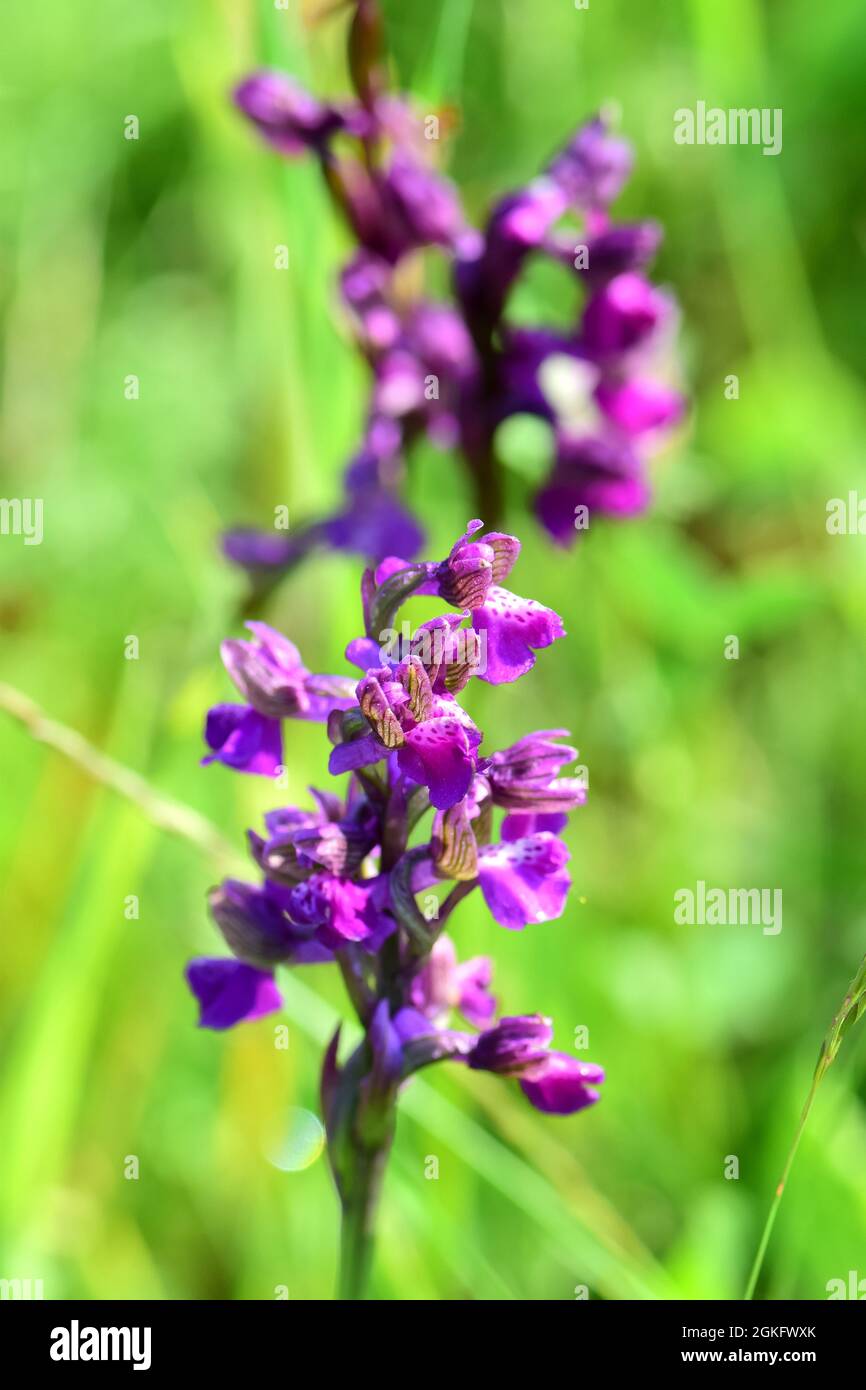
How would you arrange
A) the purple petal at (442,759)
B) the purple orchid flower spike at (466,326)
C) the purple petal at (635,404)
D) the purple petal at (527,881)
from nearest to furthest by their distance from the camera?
the purple petal at (442,759)
the purple petal at (527,881)
the purple orchid flower spike at (466,326)
the purple petal at (635,404)

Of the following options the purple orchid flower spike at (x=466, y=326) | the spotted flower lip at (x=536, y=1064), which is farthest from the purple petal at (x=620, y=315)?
the spotted flower lip at (x=536, y=1064)

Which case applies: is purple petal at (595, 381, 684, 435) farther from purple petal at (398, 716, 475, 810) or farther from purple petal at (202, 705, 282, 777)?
purple petal at (398, 716, 475, 810)

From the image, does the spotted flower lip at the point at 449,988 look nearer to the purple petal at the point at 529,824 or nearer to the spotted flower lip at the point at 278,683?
the purple petal at the point at 529,824

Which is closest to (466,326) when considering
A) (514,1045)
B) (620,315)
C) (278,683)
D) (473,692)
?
(620,315)

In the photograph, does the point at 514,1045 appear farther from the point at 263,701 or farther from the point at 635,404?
the point at 635,404

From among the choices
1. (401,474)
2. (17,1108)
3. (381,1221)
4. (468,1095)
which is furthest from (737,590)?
(17,1108)

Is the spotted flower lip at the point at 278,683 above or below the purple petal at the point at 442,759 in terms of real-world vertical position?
above

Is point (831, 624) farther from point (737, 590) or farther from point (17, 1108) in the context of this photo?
point (17, 1108)
